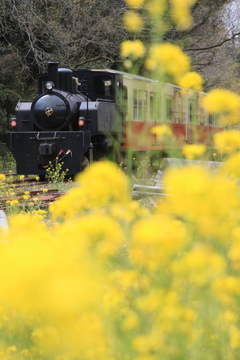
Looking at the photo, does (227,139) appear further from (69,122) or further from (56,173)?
(69,122)

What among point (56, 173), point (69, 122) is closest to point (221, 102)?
point (56, 173)

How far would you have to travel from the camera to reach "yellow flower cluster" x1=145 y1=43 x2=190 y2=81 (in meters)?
2.43

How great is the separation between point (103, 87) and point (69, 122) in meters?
1.11

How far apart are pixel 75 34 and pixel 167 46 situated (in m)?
16.4

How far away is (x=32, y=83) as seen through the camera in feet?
67.4

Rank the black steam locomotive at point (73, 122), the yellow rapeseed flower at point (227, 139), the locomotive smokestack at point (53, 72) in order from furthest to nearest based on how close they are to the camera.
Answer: the locomotive smokestack at point (53, 72) < the black steam locomotive at point (73, 122) < the yellow rapeseed flower at point (227, 139)

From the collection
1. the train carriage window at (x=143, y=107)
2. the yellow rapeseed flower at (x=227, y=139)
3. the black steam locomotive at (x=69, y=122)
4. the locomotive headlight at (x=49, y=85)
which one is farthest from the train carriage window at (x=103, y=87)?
the yellow rapeseed flower at (x=227, y=139)

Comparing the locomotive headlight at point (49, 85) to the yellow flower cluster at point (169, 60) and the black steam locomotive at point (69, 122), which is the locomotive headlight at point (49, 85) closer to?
the black steam locomotive at point (69, 122)

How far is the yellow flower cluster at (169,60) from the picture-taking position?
7.98ft

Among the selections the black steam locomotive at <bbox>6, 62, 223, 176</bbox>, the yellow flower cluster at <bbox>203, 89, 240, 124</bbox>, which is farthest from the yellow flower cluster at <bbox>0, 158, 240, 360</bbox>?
the black steam locomotive at <bbox>6, 62, 223, 176</bbox>

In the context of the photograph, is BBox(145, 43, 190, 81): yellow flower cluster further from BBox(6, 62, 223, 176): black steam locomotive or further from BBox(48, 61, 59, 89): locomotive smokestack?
BBox(48, 61, 59, 89): locomotive smokestack

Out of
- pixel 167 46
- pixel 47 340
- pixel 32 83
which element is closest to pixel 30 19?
pixel 32 83

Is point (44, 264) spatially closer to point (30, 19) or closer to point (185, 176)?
point (185, 176)

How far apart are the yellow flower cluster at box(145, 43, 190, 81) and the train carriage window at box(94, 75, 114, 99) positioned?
395 inches
